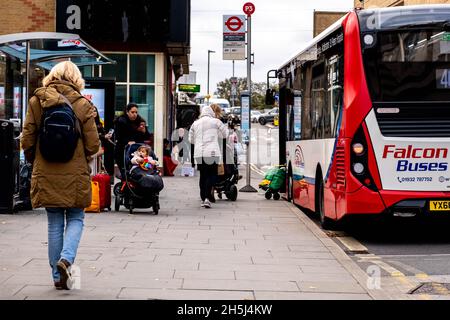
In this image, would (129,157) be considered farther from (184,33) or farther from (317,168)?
(184,33)

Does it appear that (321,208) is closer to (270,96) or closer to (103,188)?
(103,188)

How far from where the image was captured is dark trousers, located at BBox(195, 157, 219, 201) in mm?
15227

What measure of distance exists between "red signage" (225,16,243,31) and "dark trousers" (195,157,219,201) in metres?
6.01

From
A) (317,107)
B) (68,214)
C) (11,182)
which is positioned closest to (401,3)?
(317,107)

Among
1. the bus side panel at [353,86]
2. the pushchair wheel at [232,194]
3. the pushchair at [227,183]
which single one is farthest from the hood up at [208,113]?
the bus side panel at [353,86]

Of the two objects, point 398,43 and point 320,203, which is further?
point 320,203

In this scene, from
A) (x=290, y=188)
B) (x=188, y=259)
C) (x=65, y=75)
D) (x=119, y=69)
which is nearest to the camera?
(x=65, y=75)

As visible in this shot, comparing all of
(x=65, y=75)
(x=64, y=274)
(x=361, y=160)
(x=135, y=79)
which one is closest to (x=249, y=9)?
(x=135, y=79)

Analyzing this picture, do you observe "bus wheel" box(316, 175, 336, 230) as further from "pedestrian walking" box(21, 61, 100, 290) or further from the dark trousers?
"pedestrian walking" box(21, 61, 100, 290)

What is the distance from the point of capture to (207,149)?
50.1 ft

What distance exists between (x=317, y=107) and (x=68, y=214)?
647 centimetres

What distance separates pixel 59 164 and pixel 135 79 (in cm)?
1845
